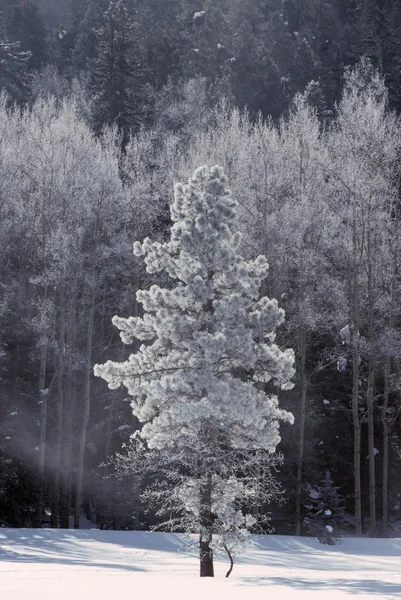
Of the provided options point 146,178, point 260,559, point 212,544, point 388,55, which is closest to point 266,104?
point 388,55

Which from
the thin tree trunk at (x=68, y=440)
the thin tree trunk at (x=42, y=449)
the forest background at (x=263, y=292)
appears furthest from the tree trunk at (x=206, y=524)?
the thin tree trunk at (x=68, y=440)

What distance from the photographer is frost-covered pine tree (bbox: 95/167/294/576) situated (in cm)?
1658

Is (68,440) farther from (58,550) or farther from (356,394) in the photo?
(356,394)

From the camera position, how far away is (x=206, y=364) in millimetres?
16844

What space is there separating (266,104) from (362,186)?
87.2 feet

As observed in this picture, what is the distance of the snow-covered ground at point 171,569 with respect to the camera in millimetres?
12570

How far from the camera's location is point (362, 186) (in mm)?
29141

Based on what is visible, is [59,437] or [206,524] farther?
[59,437]

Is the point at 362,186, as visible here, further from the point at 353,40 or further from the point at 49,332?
the point at 353,40

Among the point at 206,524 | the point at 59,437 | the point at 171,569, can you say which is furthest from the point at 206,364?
the point at 59,437

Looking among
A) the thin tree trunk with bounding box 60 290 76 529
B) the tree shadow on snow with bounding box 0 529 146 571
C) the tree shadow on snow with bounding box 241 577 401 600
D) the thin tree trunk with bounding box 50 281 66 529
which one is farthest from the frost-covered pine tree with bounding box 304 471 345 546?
the tree shadow on snow with bounding box 241 577 401 600

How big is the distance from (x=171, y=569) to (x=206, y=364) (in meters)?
5.76

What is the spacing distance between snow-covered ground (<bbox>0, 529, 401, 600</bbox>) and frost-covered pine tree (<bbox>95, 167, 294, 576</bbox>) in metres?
1.72

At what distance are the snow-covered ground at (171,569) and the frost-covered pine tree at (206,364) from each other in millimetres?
1721
